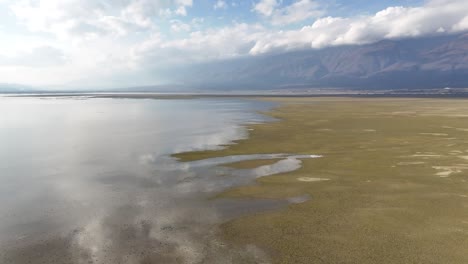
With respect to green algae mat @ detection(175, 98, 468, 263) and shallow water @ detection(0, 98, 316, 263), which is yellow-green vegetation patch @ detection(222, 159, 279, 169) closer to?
green algae mat @ detection(175, 98, 468, 263)

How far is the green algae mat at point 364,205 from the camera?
11688mm

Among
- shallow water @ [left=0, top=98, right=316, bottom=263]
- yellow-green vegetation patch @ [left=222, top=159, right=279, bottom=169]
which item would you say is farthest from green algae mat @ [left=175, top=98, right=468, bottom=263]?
shallow water @ [left=0, top=98, right=316, bottom=263]

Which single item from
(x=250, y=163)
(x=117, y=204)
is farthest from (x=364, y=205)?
(x=117, y=204)

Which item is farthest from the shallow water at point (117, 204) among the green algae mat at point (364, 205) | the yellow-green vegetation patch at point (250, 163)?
the green algae mat at point (364, 205)

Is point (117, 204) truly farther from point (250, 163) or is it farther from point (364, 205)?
point (364, 205)

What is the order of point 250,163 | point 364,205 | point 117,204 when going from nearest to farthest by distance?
point 364,205, point 117,204, point 250,163

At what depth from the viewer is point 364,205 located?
51.9 feet

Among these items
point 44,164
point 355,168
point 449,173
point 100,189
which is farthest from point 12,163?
point 449,173

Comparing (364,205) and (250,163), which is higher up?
(250,163)

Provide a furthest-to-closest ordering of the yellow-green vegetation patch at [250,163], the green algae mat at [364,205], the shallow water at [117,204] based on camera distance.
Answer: the yellow-green vegetation patch at [250,163] → the green algae mat at [364,205] → the shallow water at [117,204]

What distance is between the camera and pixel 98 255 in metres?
11.3

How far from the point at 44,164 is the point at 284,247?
65.8 ft

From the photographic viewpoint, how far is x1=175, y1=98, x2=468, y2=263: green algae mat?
11688mm

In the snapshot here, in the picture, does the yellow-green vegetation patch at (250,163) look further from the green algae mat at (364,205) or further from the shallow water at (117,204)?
the shallow water at (117,204)
